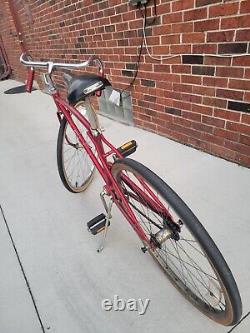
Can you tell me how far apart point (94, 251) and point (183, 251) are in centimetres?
51

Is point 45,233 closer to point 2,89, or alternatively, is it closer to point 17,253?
point 17,253

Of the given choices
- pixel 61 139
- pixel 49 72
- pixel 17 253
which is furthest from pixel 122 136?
pixel 17 253

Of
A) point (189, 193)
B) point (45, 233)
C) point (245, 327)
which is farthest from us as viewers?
point (189, 193)

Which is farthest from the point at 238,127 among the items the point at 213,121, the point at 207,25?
the point at 207,25

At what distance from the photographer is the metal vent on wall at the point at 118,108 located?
9.67ft

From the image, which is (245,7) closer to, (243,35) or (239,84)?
(243,35)

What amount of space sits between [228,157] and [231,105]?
1.36 ft

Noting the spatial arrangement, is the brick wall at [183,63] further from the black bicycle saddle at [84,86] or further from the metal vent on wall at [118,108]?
the black bicycle saddle at [84,86]

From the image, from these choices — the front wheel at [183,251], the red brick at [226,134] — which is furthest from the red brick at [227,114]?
the front wheel at [183,251]

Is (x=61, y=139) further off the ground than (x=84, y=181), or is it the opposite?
(x=61, y=139)

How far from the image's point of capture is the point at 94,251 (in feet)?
5.08

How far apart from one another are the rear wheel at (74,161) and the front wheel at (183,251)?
671 mm

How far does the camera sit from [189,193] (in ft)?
6.02

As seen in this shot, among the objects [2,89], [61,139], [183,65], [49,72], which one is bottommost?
[2,89]
